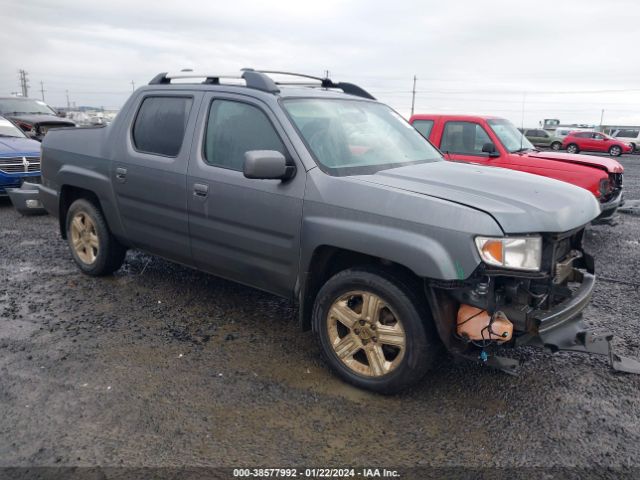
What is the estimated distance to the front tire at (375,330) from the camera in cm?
306

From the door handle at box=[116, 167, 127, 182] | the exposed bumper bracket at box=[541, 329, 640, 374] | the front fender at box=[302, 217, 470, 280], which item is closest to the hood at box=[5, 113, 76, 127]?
the door handle at box=[116, 167, 127, 182]

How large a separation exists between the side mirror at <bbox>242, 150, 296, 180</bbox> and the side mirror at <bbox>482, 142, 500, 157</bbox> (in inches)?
201

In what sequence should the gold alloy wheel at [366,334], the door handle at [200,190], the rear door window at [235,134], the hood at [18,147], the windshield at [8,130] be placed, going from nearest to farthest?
the gold alloy wheel at [366,334] < the rear door window at [235,134] < the door handle at [200,190] < the hood at [18,147] < the windshield at [8,130]

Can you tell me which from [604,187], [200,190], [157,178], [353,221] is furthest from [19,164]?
[604,187]

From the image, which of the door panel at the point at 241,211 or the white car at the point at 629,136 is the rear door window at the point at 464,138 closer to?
the door panel at the point at 241,211

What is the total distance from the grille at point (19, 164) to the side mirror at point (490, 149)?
7.55 metres

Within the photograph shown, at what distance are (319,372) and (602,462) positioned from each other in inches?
67.1

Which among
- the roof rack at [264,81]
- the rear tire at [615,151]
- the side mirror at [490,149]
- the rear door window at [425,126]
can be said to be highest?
the roof rack at [264,81]

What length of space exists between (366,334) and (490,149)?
525cm

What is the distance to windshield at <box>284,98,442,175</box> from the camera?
11.8ft

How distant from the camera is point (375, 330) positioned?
10.6 feet

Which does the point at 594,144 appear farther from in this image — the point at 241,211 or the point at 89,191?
the point at 241,211

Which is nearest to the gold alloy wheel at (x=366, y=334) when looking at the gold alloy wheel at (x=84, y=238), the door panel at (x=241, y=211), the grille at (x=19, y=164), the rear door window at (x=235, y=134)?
the door panel at (x=241, y=211)

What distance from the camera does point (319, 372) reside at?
11.7 ft
